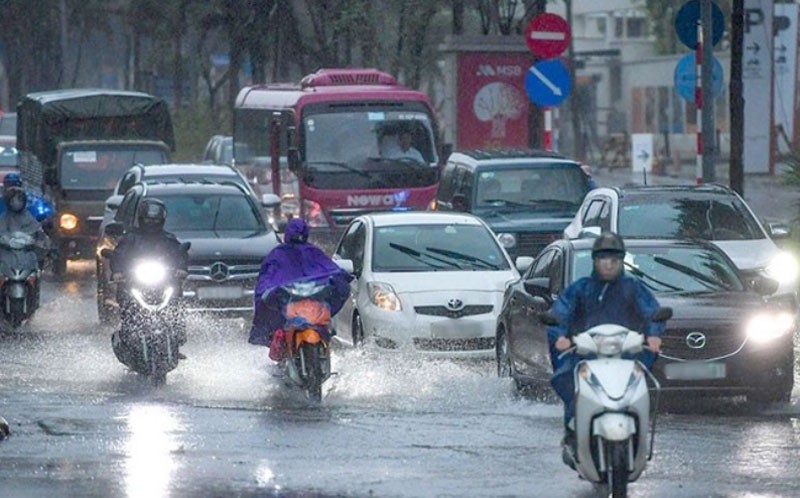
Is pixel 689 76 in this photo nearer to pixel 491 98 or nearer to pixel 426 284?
pixel 491 98

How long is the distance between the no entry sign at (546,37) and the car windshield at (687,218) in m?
8.18

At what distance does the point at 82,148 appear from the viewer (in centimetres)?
2941

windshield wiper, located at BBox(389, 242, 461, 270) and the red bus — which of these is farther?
the red bus

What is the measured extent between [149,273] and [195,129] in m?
44.1

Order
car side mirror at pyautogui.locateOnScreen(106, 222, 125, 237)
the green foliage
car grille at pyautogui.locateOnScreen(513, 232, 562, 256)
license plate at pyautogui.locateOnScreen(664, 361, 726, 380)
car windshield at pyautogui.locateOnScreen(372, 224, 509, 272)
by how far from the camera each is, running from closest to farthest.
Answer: license plate at pyautogui.locateOnScreen(664, 361, 726, 380)
car windshield at pyautogui.locateOnScreen(372, 224, 509, 272)
car side mirror at pyautogui.locateOnScreen(106, 222, 125, 237)
car grille at pyautogui.locateOnScreen(513, 232, 562, 256)
the green foliage

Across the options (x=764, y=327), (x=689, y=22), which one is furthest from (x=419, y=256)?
(x=689, y=22)

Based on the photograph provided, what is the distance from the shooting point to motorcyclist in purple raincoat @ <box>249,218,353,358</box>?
50.1ft

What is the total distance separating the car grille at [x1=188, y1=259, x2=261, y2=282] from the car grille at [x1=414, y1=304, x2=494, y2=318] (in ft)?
11.6

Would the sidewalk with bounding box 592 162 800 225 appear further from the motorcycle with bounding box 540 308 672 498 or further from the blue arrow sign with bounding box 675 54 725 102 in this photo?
the motorcycle with bounding box 540 308 672 498

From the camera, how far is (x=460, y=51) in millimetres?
34406

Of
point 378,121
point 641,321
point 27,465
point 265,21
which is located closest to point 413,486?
point 641,321

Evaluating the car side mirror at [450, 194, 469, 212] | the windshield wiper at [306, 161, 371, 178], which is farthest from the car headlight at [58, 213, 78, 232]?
the car side mirror at [450, 194, 469, 212]

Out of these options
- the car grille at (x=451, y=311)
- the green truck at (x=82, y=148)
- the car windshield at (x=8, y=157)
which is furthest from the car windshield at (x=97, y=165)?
the car grille at (x=451, y=311)

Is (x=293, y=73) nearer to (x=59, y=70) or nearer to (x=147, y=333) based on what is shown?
(x=59, y=70)
